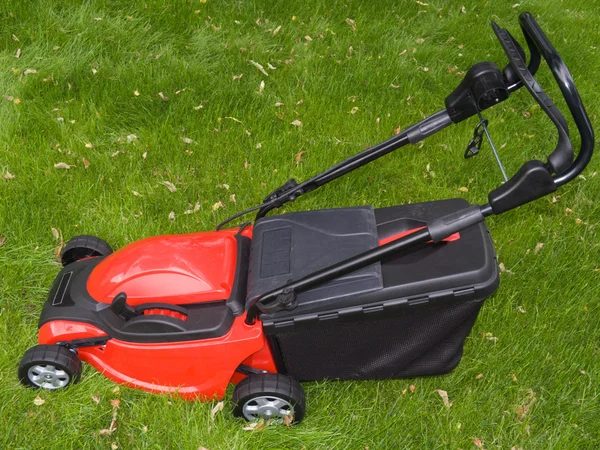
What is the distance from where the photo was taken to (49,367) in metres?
2.53

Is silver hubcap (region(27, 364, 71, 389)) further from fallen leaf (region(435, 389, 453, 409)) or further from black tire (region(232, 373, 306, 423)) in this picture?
fallen leaf (region(435, 389, 453, 409))

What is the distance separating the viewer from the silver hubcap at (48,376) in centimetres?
254

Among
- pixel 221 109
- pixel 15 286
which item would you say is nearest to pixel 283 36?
pixel 221 109

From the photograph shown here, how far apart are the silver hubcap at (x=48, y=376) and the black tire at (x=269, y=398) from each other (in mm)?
702

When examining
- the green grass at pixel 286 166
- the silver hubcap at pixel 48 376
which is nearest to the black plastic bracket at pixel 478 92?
the green grass at pixel 286 166

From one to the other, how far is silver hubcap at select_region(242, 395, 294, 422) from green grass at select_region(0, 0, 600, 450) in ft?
0.21

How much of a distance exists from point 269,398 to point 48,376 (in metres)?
0.89

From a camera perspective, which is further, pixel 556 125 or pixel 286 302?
pixel 286 302

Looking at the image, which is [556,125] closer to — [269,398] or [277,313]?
[277,313]

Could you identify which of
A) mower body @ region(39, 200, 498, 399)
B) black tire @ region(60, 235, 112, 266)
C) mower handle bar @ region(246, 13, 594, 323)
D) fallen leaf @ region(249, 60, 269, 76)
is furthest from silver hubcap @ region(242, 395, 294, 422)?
fallen leaf @ region(249, 60, 269, 76)

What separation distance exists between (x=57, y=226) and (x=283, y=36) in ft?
7.37

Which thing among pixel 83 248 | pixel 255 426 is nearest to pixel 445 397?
pixel 255 426

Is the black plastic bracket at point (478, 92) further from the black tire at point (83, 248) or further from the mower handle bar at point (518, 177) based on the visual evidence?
the black tire at point (83, 248)

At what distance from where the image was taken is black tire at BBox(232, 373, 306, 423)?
241 centimetres
